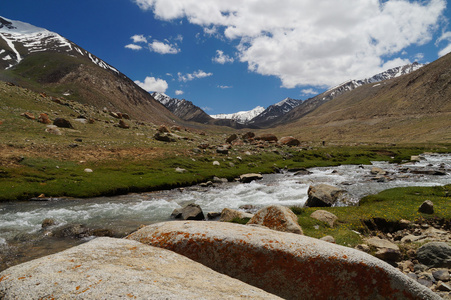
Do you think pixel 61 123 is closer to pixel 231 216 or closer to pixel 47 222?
pixel 47 222

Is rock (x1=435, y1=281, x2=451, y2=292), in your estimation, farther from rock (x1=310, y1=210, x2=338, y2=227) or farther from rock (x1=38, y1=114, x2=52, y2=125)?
rock (x1=38, y1=114, x2=52, y2=125)

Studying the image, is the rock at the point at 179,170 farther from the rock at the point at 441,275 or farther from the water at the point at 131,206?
the rock at the point at 441,275

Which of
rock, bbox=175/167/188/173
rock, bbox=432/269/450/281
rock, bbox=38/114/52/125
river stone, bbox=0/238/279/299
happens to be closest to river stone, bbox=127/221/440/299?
river stone, bbox=0/238/279/299

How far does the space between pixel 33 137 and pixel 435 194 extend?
6182cm

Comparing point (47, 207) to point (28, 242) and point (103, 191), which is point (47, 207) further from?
point (28, 242)

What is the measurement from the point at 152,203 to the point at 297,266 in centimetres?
2400

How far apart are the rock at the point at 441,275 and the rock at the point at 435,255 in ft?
2.09

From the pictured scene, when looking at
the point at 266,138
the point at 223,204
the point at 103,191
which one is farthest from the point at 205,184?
the point at 266,138

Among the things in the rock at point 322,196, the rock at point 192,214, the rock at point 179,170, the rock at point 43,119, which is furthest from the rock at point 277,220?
the rock at point 43,119

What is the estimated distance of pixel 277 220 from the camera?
14008 mm

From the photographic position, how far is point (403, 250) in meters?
12.6

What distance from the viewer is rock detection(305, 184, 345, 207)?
25.3 m

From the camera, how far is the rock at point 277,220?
43.6 feet

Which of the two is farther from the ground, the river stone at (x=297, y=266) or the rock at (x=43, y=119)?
the rock at (x=43, y=119)
